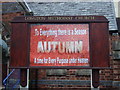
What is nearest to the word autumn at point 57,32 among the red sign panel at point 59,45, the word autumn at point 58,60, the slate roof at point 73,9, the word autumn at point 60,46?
the red sign panel at point 59,45

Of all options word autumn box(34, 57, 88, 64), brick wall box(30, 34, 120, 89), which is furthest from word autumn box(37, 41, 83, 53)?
brick wall box(30, 34, 120, 89)

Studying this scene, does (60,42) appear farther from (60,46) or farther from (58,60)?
(58,60)

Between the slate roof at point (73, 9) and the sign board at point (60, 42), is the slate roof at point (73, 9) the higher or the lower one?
the higher one

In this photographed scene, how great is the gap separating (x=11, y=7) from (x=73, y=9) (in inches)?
131

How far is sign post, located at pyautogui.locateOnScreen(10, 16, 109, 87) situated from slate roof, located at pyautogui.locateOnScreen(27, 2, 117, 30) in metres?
5.03

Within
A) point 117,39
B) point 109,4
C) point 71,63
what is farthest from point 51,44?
point 109,4

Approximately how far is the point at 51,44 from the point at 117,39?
5.04 meters

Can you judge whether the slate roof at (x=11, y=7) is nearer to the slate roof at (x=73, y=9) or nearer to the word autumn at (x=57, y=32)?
the slate roof at (x=73, y=9)

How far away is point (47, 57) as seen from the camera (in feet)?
18.3

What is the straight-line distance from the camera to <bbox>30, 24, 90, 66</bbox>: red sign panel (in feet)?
18.1

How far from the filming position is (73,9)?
11.2m

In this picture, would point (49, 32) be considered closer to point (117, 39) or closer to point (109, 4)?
point (117, 39)

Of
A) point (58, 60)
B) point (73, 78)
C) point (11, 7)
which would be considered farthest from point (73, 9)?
point (58, 60)

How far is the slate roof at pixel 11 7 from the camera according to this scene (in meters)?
10.6
